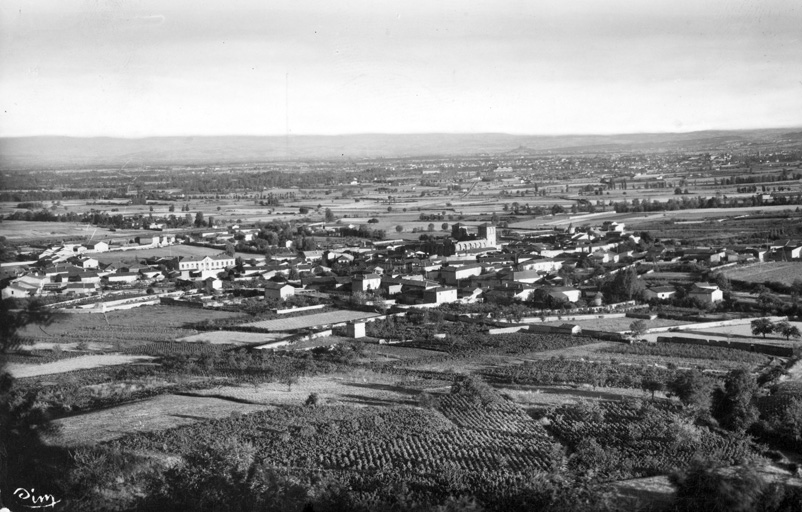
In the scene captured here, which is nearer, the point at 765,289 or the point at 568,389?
the point at 568,389

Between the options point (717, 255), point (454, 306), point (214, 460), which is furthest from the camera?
point (717, 255)

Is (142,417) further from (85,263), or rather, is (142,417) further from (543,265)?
(85,263)

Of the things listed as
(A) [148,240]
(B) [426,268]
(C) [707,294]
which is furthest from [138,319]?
(A) [148,240]

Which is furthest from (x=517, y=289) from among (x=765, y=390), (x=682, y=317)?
(x=765, y=390)

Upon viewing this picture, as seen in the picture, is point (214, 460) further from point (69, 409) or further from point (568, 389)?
point (568, 389)

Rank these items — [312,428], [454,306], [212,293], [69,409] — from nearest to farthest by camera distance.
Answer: [312,428]
[69,409]
[454,306]
[212,293]

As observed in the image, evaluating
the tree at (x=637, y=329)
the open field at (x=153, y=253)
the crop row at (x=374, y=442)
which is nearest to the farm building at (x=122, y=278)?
the open field at (x=153, y=253)

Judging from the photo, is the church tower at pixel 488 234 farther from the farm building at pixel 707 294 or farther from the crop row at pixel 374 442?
the crop row at pixel 374 442
